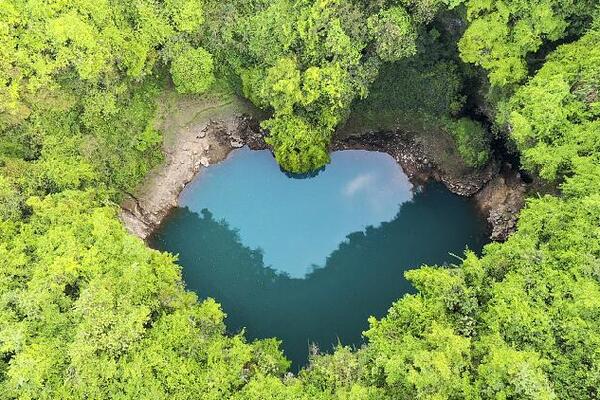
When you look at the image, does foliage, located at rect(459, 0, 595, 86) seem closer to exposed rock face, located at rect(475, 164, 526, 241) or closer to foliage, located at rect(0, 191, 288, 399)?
exposed rock face, located at rect(475, 164, 526, 241)

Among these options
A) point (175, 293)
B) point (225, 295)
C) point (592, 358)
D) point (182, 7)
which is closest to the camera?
point (592, 358)

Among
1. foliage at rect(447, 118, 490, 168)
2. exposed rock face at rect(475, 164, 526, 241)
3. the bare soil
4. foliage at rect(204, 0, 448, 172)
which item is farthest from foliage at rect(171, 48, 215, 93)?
exposed rock face at rect(475, 164, 526, 241)

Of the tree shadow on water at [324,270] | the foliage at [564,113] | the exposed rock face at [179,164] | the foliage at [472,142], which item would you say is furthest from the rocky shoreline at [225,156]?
the foliage at [564,113]

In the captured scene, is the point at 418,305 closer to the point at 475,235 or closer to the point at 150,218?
the point at 475,235

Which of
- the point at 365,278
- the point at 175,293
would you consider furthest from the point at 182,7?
the point at 365,278

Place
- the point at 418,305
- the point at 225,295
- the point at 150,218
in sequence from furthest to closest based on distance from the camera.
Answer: the point at 150,218 → the point at 225,295 → the point at 418,305

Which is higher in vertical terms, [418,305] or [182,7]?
[182,7]

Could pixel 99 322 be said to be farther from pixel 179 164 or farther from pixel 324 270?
pixel 179 164
